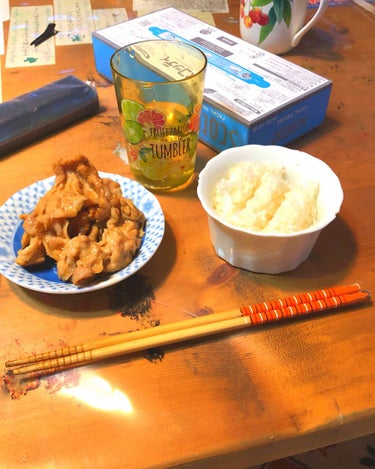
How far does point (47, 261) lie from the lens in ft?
2.00

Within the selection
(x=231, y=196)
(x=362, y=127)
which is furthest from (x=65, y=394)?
(x=362, y=127)

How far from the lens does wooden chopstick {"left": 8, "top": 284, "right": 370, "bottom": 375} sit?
0.51m

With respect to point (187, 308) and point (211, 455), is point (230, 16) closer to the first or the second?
point (187, 308)

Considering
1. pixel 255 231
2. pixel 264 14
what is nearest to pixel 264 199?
pixel 255 231

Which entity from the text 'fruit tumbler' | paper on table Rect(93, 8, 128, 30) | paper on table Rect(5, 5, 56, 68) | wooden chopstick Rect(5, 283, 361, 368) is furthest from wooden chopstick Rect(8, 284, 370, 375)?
paper on table Rect(93, 8, 128, 30)

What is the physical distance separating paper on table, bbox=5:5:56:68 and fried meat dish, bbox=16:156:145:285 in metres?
0.57

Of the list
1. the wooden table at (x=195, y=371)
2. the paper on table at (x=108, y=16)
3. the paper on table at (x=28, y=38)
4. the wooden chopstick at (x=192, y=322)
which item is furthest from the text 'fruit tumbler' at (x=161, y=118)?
the paper on table at (x=108, y=16)

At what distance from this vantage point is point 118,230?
0.61 meters

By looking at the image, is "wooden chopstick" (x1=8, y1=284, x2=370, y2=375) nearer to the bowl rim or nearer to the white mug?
the bowl rim

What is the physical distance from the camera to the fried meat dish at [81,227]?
57 cm

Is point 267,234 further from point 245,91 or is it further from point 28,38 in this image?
point 28,38

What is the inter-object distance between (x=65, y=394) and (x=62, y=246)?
18cm

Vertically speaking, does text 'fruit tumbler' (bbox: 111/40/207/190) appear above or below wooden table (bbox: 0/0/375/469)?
above

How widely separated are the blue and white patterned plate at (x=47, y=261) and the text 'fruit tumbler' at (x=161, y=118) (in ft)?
0.18
